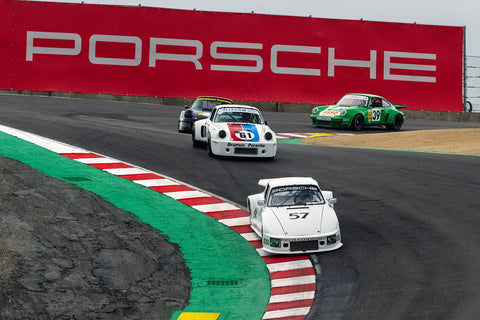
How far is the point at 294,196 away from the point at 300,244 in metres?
1.22

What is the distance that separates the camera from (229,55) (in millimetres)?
35438

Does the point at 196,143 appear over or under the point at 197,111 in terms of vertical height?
under

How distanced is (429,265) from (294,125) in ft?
62.1

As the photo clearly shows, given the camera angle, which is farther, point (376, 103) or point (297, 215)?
point (376, 103)

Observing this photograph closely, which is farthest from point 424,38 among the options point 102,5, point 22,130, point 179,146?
point 22,130

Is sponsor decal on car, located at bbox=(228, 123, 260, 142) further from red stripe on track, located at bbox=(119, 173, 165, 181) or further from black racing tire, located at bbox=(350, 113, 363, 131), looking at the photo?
black racing tire, located at bbox=(350, 113, 363, 131)

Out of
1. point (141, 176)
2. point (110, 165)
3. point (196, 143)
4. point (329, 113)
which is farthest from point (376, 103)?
point (141, 176)

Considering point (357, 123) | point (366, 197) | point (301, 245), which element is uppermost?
point (357, 123)

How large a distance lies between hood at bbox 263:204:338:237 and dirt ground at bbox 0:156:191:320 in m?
1.71

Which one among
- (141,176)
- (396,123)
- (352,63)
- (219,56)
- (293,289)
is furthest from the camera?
(352,63)

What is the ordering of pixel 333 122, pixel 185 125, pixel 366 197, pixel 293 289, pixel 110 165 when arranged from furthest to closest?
pixel 333 122 < pixel 185 125 < pixel 110 165 < pixel 366 197 < pixel 293 289

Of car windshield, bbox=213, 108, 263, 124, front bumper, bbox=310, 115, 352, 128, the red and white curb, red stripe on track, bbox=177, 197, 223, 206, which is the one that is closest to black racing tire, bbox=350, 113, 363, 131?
front bumper, bbox=310, 115, 352, 128

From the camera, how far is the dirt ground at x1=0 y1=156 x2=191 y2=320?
10.8m

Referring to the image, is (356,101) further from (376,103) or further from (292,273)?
(292,273)
